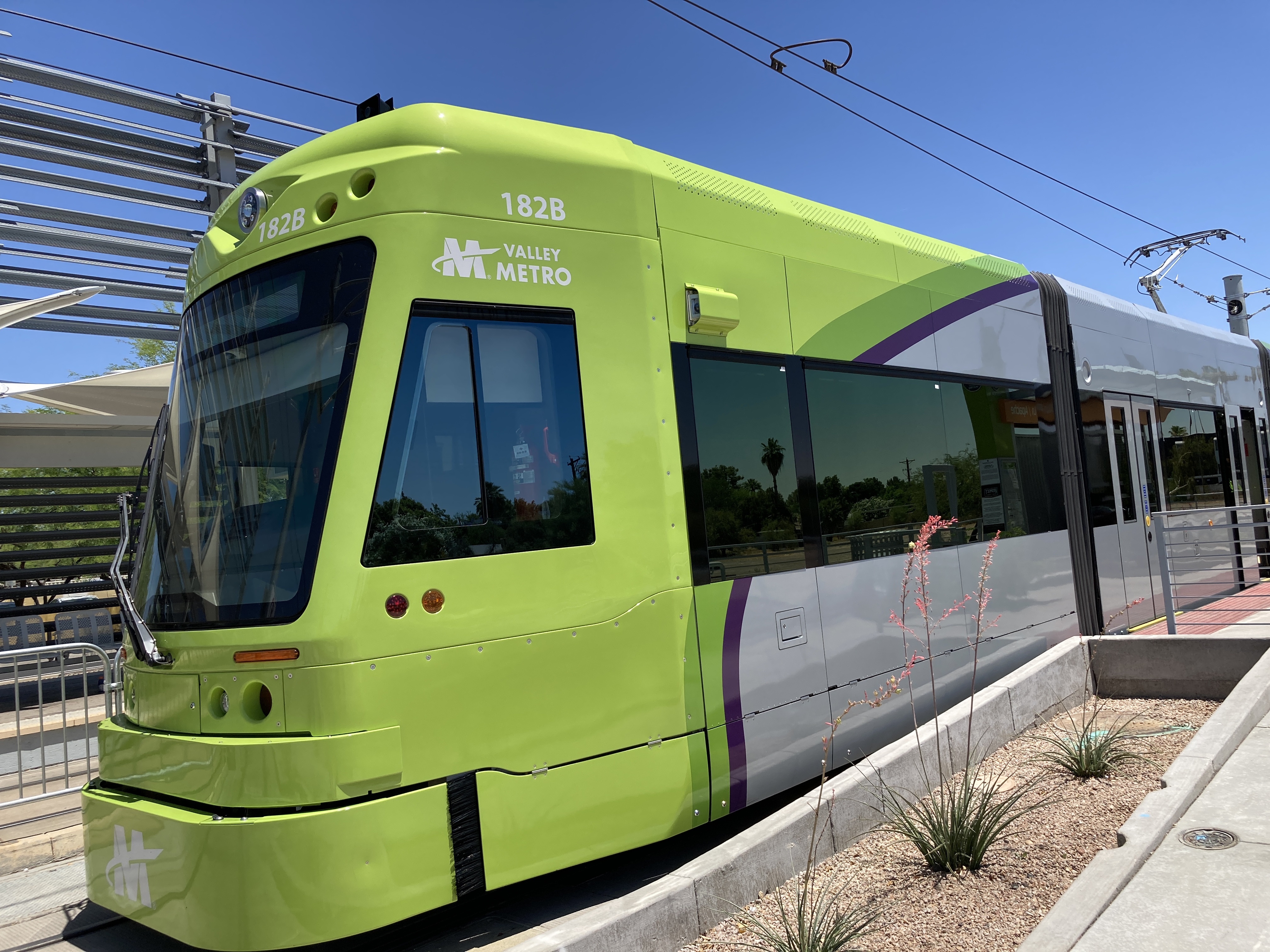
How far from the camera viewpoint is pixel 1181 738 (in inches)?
239

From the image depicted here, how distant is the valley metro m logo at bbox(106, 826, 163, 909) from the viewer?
12.7ft

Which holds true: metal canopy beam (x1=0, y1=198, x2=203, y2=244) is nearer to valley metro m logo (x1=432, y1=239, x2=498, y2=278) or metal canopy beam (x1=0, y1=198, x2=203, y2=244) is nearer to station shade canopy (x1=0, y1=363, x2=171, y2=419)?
station shade canopy (x1=0, y1=363, x2=171, y2=419)

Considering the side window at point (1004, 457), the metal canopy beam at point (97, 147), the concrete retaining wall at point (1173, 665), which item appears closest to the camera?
the side window at point (1004, 457)

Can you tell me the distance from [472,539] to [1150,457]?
27.8ft

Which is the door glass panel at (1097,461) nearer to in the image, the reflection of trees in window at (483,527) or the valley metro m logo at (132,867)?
the reflection of trees in window at (483,527)

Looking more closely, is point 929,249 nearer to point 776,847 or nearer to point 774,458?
point 774,458

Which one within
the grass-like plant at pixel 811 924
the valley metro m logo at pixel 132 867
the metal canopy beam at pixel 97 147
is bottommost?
the grass-like plant at pixel 811 924

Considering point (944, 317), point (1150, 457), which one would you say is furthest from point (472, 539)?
point (1150, 457)

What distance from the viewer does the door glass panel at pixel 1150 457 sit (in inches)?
386

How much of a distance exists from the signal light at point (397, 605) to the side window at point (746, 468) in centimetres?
163

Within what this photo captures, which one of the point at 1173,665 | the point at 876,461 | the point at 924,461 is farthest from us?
the point at 1173,665

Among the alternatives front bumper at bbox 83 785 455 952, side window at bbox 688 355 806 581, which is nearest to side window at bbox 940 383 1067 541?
side window at bbox 688 355 806 581

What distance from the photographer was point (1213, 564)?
11.6 meters

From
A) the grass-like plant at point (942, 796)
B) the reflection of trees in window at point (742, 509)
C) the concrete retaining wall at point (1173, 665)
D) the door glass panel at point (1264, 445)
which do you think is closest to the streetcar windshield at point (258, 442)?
the reflection of trees in window at point (742, 509)
